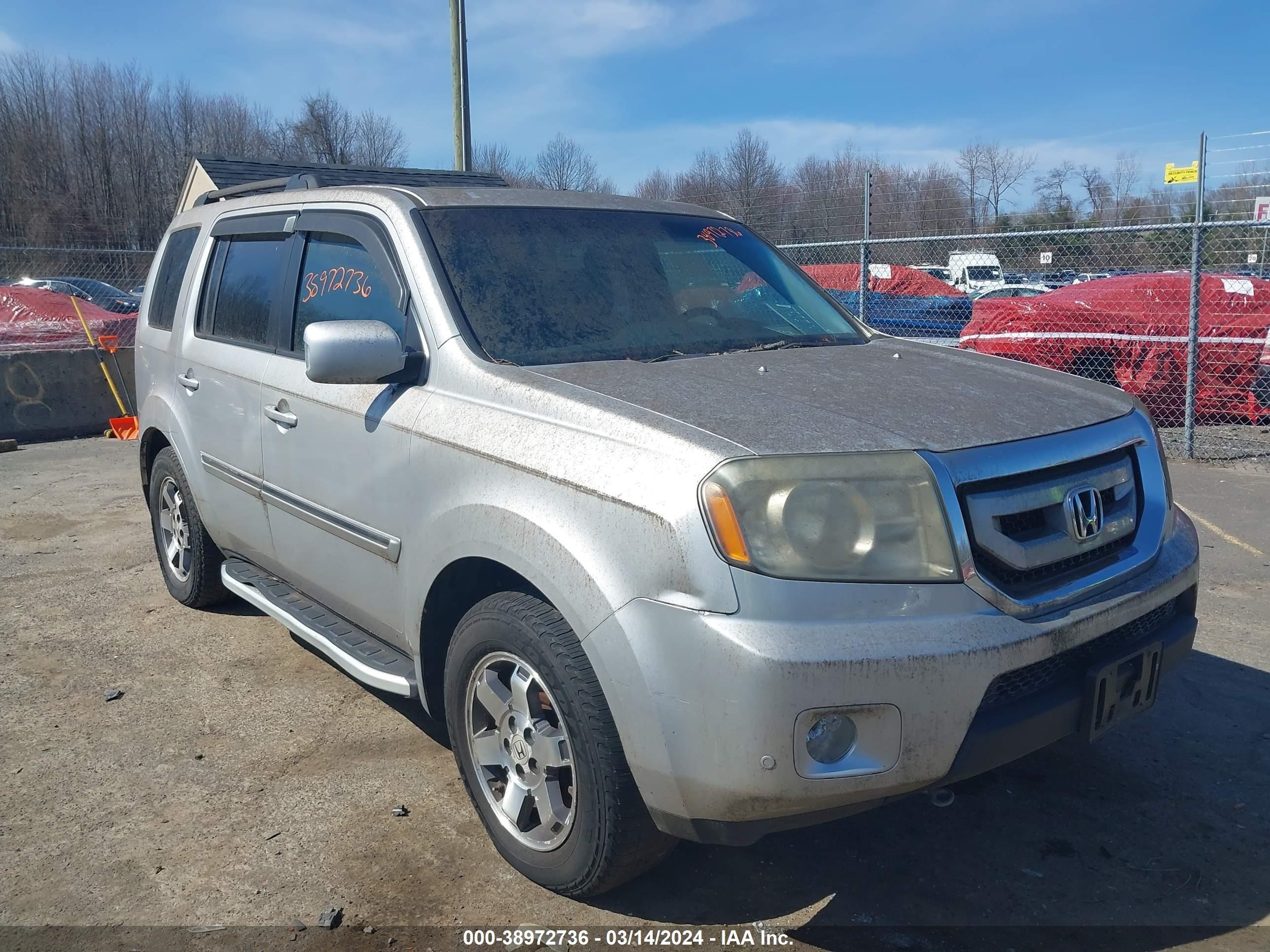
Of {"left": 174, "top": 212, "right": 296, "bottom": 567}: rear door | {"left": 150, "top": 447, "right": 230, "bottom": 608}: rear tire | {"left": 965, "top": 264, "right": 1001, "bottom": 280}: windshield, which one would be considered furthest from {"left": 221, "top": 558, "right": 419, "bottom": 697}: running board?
{"left": 965, "top": 264, "right": 1001, "bottom": 280}: windshield

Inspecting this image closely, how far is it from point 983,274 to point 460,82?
11.7 meters

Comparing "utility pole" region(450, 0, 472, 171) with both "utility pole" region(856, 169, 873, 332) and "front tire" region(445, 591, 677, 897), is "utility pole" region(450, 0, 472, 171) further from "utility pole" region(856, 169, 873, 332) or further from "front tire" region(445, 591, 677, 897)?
"front tire" region(445, 591, 677, 897)

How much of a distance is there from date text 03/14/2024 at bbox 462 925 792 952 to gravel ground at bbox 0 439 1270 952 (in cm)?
4

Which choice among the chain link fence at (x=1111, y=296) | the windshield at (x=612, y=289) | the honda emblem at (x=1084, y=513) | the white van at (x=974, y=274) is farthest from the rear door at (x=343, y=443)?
the white van at (x=974, y=274)

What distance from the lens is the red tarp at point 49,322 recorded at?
465 inches

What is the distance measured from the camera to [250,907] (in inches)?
108

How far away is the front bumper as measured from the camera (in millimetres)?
2096

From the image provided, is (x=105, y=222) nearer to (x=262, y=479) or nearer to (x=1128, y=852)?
(x=262, y=479)

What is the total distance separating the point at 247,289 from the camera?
4.18m

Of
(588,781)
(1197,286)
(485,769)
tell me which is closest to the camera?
(588,781)

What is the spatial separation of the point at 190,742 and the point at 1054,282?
44.2 ft

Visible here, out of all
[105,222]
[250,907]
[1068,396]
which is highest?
[105,222]

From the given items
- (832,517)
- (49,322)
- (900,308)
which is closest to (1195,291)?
(900,308)

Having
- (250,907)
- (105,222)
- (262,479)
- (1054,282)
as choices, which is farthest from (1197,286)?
(105,222)
